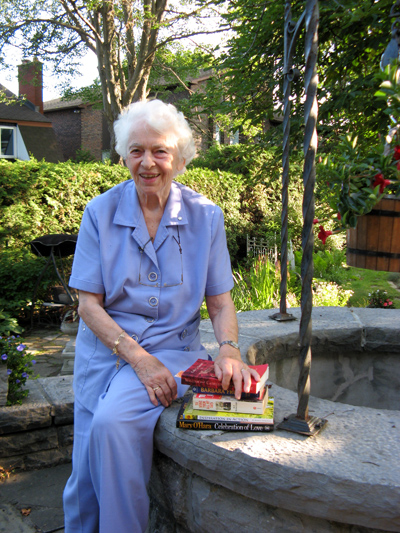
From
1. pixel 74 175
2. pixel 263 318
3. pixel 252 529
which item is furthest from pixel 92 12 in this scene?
pixel 252 529

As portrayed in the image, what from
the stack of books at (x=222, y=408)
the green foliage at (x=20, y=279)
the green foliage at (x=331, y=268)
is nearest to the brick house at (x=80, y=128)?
the green foliage at (x=331, y=268)

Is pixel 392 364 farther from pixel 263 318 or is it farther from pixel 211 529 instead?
pixel 211 529

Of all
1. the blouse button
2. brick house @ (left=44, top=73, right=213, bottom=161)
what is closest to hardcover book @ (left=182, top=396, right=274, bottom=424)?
the blouse button

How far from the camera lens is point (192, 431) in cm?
160

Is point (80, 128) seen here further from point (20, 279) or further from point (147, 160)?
point (147, 160)

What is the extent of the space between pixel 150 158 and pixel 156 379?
93 centimetres

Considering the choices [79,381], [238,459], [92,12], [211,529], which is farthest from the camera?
[92,12]

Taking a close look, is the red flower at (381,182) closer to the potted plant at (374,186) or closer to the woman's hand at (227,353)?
the potted plant at (374,186)

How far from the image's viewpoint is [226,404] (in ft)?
5.40

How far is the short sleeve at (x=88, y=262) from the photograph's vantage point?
6.42 feet

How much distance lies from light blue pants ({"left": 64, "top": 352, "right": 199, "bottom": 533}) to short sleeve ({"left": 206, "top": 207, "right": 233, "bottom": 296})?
0.55 m

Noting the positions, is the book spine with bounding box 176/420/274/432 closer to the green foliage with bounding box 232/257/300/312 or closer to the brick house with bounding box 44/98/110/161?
the green foliage with bounding box 232/257/300/312

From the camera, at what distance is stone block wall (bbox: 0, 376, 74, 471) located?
8.70ft

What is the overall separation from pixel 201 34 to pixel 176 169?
12.5 meters
